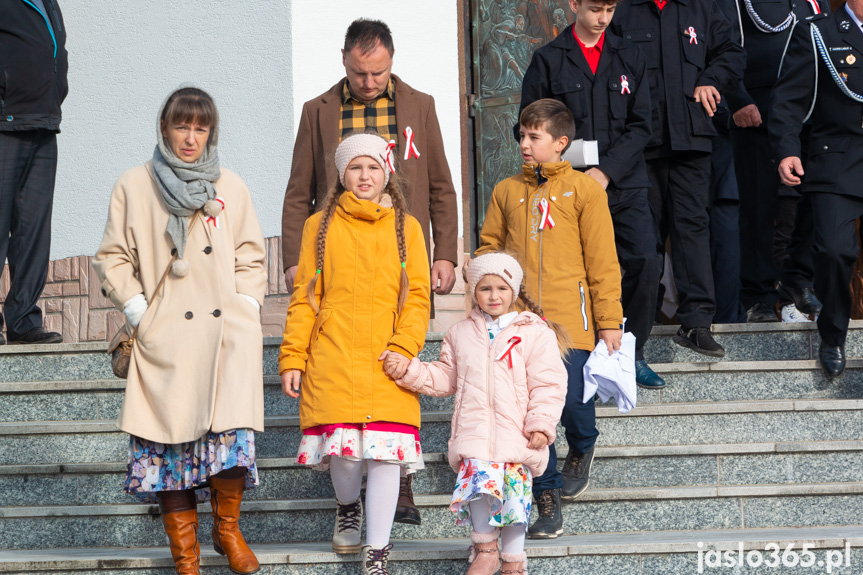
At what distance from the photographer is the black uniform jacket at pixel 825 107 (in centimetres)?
521

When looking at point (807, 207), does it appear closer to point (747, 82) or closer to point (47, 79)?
point (747, 82)

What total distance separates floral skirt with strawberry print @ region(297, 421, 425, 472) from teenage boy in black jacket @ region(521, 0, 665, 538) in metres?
1.59

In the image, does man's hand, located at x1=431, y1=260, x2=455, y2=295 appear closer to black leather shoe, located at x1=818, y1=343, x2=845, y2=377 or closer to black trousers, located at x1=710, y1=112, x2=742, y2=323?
black leather shoe, located at x1=818, y1=343, x2=845, y2=377

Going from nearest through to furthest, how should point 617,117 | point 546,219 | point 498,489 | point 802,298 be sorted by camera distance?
1. point 498,489
2. point 546,219
3. point 617,117
4. point 802,298

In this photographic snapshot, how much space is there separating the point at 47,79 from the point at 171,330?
260 cm

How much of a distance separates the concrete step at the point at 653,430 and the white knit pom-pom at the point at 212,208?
122cm

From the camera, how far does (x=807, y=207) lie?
605 centimetres

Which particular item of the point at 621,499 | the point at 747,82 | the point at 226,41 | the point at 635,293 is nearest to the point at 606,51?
the point at 635,293

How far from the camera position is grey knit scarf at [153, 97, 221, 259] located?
3.85 meters

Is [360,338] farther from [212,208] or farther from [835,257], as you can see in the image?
[835,257]

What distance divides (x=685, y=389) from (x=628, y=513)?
1.02m

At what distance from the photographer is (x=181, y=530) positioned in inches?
149

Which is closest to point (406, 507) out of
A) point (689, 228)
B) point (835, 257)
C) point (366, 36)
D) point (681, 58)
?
point (366, 36)

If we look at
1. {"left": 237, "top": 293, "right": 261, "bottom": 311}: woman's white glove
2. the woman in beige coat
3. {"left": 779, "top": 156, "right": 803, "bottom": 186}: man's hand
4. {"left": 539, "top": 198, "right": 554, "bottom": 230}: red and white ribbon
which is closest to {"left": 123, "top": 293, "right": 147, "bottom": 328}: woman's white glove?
the woman in beige coat
